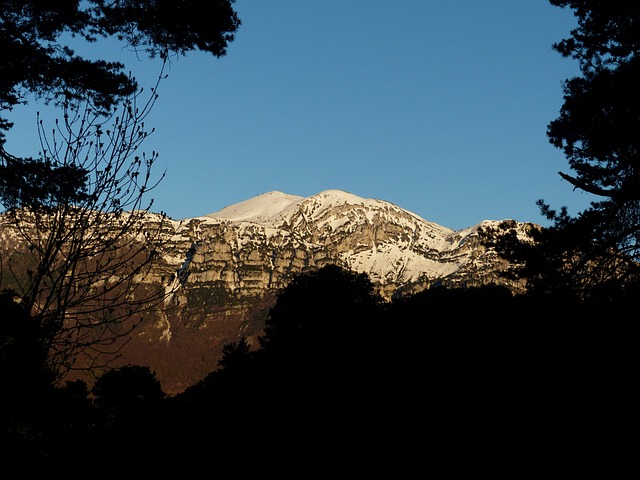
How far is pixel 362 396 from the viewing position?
79.6ft

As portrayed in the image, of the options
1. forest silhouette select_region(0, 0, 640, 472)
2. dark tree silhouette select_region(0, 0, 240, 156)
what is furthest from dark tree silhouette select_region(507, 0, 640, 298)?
dark tree silhouette select_region(0, 0, 240, 156)

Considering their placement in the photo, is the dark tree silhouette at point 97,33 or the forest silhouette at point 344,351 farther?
the dark tree silhouette at point 97,33

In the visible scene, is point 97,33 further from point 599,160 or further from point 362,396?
point 362,396

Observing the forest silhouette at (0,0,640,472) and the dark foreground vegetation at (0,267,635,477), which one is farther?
the dark foreground vegetation at (0,267,635,477)

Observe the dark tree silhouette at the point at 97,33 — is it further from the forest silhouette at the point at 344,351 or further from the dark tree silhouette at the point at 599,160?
the dark tree silhouette at the point at 599,160

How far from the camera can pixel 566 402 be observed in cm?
1348

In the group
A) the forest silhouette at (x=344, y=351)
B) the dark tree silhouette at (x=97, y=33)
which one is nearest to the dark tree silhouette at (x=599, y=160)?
the forest silhouette at (x=344, y=351)

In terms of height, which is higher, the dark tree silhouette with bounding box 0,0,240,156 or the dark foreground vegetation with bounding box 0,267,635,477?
the dark tree silhouette with bounding box 0,0,240,156

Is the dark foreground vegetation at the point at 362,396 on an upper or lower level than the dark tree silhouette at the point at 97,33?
lower

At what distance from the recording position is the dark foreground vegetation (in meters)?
11.2

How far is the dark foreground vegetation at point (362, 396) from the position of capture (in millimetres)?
11156

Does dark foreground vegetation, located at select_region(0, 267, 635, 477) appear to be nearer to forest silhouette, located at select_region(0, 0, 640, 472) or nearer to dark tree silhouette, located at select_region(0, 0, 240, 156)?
forest silhouette, located at select_region(0, 0, 640, 472)

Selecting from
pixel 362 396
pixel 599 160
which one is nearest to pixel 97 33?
pixel 599 160

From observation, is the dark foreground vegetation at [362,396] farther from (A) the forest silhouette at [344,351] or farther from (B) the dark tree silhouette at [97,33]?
(B) the dark tree silhouette at [97,33]
